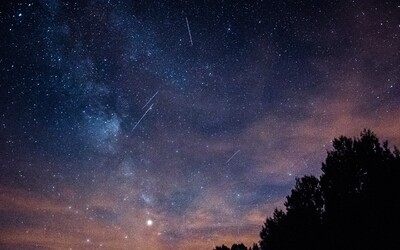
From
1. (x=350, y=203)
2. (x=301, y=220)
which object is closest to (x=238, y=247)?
(x=301, y=220)

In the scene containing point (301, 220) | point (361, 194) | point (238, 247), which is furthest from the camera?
point (238, 247)

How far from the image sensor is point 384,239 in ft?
48.7

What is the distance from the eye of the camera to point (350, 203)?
17.2 metres

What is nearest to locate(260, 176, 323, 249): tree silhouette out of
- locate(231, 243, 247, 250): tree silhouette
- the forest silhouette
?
the forest silhouette

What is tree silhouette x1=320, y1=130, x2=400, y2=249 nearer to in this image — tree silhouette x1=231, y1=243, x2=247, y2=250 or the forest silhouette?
the forest silhouette

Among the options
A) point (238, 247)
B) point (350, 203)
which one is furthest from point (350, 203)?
point (238, 247)

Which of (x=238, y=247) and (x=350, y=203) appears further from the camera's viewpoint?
(x=238, y=247)

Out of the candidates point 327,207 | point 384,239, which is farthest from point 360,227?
point 327,207

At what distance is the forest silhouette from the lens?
15.3 metres

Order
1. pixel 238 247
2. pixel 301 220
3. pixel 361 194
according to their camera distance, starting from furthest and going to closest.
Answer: pixel 238 247 → pixel 301 220 → pixel 361 194

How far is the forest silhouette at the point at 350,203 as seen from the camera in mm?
15298

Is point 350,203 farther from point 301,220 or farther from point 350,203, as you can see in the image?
point 301,220

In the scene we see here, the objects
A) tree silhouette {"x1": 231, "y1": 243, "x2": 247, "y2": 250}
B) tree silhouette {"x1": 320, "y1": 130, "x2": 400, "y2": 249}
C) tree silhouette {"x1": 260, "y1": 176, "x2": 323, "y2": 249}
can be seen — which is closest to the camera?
tree silhouette {"x1": 320, "y1": 130, "x2": 400, "y2": 249}

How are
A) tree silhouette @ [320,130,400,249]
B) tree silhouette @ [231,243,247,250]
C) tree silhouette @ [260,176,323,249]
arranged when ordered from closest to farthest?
tree silhouette @ [320,130,400,249] → tree silhouette @ [260,176,323,249] → tree silhouette @ [231,243,247,250]
